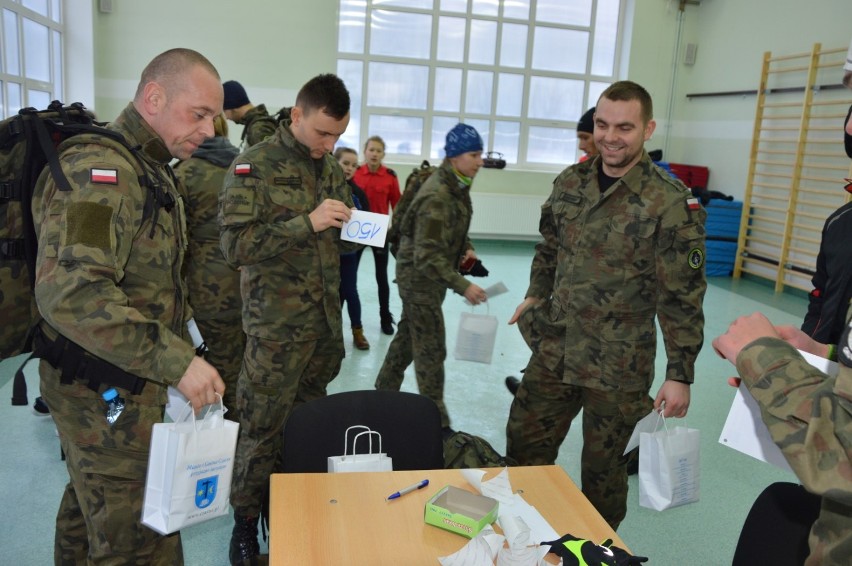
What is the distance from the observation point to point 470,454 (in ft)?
8.05

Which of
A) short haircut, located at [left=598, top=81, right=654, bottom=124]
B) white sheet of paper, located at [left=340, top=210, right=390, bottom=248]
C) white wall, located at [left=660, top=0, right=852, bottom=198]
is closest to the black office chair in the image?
short haircut, located at [left=598, top=81, right=654, bottom=124]

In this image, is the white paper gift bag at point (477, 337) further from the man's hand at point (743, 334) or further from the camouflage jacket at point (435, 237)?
the man's hand at point (743, 334)

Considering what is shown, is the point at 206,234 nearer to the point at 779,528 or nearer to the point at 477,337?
the point at 477,337

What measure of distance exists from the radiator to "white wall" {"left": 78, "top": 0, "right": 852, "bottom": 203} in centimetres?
25

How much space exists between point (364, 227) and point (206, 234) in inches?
36.0

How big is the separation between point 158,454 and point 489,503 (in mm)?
757

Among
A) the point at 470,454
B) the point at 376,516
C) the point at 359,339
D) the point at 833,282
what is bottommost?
the point at 359,339

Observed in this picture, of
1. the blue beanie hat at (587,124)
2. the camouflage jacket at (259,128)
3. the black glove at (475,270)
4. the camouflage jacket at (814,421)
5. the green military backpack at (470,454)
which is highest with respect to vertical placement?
the blue beanie hat at (587,124)

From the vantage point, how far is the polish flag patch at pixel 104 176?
5.11 ft

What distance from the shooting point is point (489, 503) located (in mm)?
1547

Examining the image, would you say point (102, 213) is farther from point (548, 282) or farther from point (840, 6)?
point (840, 6)

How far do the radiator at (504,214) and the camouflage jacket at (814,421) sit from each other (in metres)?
9.07

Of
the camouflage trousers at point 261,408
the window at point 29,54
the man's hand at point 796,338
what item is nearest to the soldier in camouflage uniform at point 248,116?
the camouflage trousers at point 261,408

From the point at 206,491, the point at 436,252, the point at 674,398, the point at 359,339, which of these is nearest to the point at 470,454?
the point at 674,398
